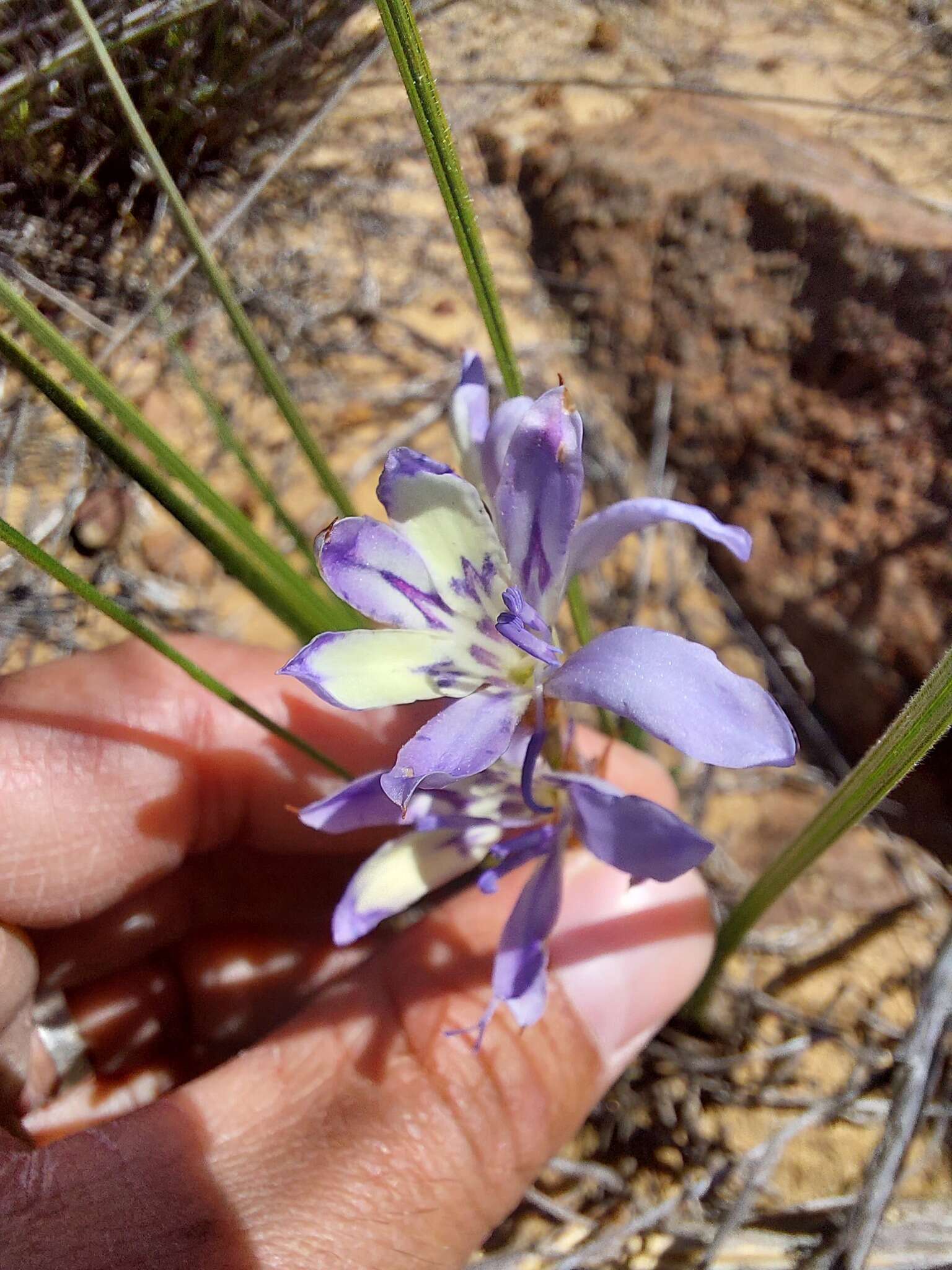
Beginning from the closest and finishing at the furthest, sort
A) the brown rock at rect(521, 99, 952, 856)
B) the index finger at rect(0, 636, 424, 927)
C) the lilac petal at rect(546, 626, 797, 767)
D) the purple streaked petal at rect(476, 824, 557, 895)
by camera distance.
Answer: the lilac petal at rect(546, 626, 797, 767), the purple streaked petal at rect(476, 824, 557, 895), the index finger at rect(0, 636, 424, 927), the brown rock at rect(521, 99, 952, 856)

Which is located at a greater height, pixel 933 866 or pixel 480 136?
pixel 480 136

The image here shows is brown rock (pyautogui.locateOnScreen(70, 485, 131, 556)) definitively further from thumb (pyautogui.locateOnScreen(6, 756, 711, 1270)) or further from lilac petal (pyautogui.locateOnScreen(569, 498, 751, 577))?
lilac petal (pyautogui.locateOnScreen(569, 498, 751, 577))

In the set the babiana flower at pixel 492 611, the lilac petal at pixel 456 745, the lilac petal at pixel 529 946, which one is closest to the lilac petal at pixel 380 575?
the babiana flower at pixel 492 611

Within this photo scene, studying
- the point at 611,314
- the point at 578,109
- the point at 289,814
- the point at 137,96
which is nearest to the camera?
the point at 289,814

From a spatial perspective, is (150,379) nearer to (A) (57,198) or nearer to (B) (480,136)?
(A) (57,198)

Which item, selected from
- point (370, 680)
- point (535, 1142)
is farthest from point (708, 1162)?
point (370, 680)

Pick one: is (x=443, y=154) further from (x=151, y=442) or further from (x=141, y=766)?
(x=141, y=766)

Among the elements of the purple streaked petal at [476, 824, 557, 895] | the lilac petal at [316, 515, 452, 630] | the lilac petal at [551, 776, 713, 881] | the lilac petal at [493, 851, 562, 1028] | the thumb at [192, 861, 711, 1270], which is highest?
the lilac petal at [316, 515, 452, 630]

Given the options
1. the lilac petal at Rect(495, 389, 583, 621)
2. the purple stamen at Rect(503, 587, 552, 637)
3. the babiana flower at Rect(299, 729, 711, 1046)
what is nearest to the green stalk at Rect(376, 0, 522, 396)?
the lilac petal at Rect(495, 389, 583, 621)
